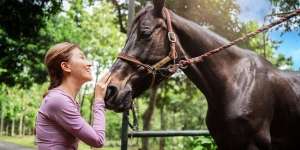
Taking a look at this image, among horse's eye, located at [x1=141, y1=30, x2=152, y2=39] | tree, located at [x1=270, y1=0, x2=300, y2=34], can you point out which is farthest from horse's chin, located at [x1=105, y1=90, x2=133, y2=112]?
tree, located at [x1=270, y1=0, x2=300, y2=34]

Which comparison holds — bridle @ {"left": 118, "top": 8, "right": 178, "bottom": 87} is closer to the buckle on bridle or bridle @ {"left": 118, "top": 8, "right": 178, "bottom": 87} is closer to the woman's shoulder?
the buckle on bridle

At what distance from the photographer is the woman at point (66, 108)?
2078 millimetres

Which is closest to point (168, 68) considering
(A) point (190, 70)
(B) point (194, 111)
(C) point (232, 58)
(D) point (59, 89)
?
(A) point (190, 70)

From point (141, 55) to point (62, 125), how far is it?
1393 mm

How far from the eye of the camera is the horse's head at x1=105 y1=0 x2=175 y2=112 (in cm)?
321

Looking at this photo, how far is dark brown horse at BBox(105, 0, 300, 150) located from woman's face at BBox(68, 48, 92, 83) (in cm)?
85

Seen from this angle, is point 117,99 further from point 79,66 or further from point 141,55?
point 79,66

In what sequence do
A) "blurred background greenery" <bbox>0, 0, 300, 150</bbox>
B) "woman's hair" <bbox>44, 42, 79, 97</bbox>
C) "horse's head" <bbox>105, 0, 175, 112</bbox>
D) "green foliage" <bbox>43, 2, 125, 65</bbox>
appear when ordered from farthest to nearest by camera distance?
"green foliage" <bbox>43, 2, 125, 65</bbox> → "blurred background greenery" <bbox>0, 0, 300, 150</bbox> → "horse's head" <bbox>105, 0, 175, 112</bbox> → "woman's hair" <bbox>44, 42, 79, 97</bbox>

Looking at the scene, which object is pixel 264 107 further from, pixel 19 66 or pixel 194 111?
pixel 194 111

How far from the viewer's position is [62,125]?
2074mm

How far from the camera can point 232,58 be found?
346 cm

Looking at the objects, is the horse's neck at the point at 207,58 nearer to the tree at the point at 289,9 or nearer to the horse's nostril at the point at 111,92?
the horse's nostril at the point at 111,92

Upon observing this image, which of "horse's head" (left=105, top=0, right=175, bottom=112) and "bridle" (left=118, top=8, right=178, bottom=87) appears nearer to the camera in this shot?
"horse's head" (left=105, top=0, right=175, bottom=112)

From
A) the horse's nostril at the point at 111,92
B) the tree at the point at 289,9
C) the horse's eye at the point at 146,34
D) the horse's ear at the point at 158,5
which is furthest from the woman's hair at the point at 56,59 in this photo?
the tree at the point at 289,9
